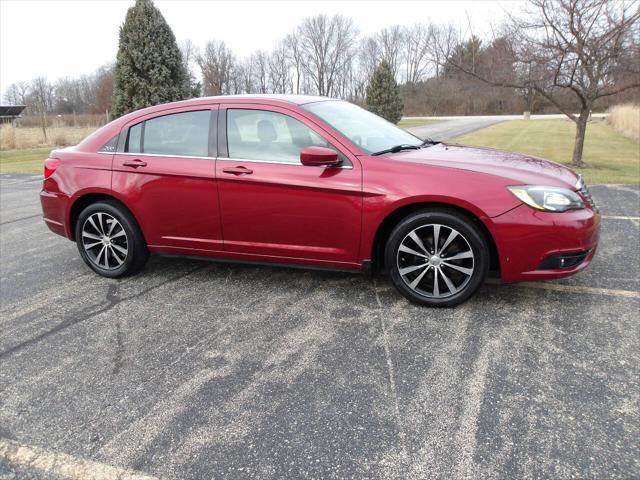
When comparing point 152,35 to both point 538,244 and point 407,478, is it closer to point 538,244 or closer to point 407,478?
point 538,244

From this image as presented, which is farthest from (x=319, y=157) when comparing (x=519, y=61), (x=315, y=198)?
(x=519, y=61)

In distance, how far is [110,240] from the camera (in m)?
4.71

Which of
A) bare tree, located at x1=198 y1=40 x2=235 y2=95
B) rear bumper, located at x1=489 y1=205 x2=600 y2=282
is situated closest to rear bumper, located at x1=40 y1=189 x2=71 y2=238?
rear bumper, located at x1=489 y1=205 x2=600 y2=282

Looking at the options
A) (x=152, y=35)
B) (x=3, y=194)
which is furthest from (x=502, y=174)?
(x=152, y=35)

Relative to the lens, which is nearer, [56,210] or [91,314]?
[91,314]

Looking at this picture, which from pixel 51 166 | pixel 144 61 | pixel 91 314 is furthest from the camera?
pixel 144 61

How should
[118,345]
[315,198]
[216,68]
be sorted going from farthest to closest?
1. [216,68]
2. [315,198]
3. [118,345]

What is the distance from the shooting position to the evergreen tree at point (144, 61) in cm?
1594

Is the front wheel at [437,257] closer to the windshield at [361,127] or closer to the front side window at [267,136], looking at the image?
the windshield at [361,127]

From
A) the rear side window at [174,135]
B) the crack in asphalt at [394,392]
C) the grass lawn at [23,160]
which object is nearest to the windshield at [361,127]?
the rear side window at [174,135]

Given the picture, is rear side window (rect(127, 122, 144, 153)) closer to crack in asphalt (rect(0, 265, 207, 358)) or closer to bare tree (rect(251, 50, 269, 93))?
crack in asphalt (rect(0, 265, 207, 358))

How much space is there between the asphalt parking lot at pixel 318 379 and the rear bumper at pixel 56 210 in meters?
0.65

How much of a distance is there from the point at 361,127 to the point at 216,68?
74.8m

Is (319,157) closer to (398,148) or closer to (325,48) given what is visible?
(398,148)
